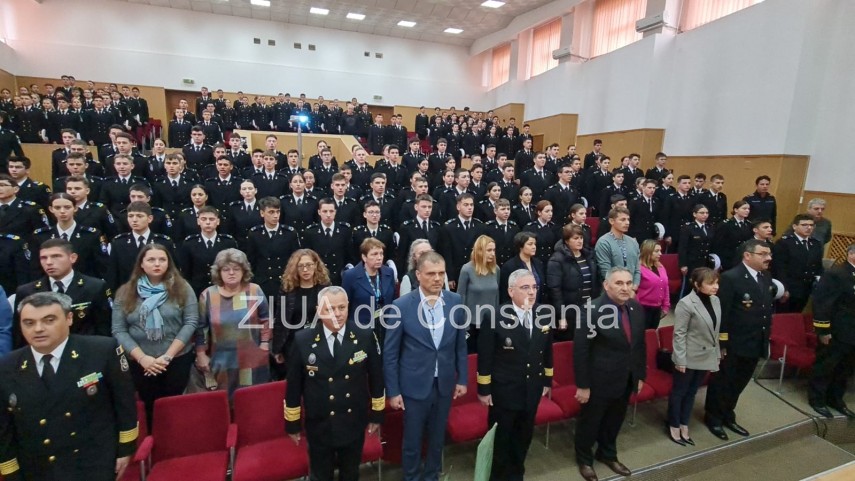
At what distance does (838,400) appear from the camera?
391 cm

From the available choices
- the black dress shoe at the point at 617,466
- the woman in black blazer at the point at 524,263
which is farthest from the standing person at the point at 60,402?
the black dress shoe at the point at 617,466

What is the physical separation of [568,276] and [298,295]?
7.91ft

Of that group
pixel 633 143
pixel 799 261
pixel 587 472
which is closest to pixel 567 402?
pixel 587 472

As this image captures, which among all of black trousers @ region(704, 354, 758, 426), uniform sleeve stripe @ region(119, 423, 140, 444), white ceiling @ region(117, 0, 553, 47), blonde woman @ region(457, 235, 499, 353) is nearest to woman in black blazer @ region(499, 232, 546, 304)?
blonde woman @ region(457, 235, 499, 353)

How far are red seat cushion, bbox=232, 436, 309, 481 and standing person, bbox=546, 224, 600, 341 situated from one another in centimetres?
248

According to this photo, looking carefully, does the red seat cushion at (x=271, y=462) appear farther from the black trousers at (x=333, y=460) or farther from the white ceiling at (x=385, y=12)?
the white ceiling at (x=385, y=12)

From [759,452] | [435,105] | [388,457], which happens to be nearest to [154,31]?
[435,105]

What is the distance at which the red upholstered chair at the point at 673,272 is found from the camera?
5.71 meters

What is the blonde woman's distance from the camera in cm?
349

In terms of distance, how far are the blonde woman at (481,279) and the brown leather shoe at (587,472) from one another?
50.9 inches

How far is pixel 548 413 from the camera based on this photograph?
10.3 ft

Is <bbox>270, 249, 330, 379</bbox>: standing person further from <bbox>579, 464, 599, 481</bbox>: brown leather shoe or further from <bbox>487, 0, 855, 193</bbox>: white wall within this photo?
<bbox>487, 0, 855, 193</bbox>: white wall

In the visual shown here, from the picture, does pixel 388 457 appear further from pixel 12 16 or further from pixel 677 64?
pixel 12 16

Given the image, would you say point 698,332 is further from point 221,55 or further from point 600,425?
point 221,55
